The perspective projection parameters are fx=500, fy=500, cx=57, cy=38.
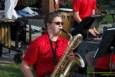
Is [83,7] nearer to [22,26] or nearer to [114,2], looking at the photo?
Result: [22,26]

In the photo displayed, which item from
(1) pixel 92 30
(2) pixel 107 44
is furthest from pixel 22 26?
(2) pixel 107 44

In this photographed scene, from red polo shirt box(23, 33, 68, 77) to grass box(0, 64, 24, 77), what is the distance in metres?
4.04

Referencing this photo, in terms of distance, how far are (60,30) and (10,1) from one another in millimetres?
8624

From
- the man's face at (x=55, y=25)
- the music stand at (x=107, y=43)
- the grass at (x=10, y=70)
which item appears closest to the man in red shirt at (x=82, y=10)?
the grass at (x=10, y=70)

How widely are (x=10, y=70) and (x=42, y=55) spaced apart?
4606 mm

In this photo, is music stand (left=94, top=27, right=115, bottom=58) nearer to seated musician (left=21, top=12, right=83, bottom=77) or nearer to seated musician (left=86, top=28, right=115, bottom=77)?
seated musician (left=86, top=28, right=115, bottom=77)

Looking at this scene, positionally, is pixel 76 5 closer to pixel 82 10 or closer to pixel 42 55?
pixel 82 10

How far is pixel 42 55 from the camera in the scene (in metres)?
5.05

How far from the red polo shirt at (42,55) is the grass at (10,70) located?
159 inches

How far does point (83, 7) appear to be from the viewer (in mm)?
9352

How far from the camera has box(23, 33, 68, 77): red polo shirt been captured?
503 cm

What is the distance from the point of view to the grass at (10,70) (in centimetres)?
910

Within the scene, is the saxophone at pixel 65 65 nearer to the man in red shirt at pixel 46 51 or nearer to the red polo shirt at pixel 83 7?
the man in red shirt at pixel 46 51

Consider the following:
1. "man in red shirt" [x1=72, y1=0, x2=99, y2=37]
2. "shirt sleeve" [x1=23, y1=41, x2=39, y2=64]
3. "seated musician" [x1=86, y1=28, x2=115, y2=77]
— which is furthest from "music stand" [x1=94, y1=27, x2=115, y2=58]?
"man in red shirt" [x1=72, y1=0, x2=99, y2=37]
